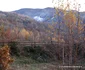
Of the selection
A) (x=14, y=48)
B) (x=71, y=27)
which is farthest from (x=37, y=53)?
(x=71, y=27)

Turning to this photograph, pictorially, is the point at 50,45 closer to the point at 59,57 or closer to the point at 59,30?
the point at 59,57

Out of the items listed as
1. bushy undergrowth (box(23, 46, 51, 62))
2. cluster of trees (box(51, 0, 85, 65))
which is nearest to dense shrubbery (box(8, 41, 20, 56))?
bushy undergrowth (box(23, 46, 51, 62))

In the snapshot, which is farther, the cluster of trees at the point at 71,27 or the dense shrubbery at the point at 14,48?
the dense shrubbery at the point at 14,48

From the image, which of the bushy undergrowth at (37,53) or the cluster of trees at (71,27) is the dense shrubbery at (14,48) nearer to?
the bushy undergrowth at (37,53)

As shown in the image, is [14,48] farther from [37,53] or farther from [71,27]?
[71,27]

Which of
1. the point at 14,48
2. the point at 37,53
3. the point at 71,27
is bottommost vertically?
the point at 37,53

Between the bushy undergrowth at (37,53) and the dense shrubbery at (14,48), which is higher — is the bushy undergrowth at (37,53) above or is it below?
below

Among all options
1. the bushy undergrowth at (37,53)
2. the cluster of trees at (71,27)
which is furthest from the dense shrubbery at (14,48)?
the cluster of trees at (71,27)

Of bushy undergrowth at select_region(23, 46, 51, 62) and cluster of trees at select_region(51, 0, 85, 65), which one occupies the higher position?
cluster of trees at select_region(51, 0, 85, 65)

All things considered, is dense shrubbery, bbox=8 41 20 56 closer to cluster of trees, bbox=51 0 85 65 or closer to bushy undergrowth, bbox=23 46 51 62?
bushy undergrowth, bbox=23 46 51 62

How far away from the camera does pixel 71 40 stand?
16.0 m

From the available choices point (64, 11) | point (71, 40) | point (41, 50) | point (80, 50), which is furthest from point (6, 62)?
point (41, 50)

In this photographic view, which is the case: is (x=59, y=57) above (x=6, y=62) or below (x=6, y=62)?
below

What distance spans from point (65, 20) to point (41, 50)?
30.4 ft
